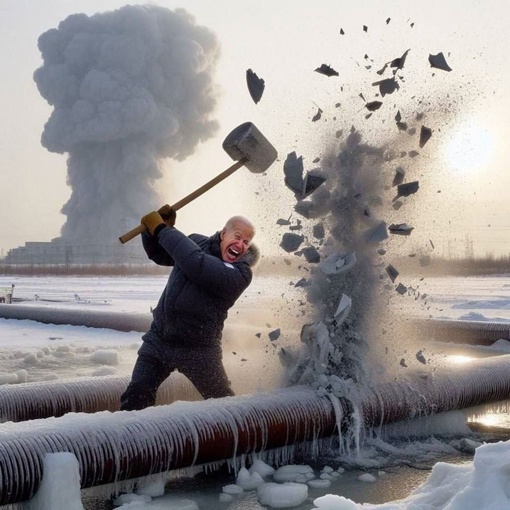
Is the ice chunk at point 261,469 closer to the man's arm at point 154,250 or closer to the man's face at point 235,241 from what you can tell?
the man's face at point 235,241

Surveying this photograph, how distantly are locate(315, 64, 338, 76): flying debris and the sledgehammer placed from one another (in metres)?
0.51

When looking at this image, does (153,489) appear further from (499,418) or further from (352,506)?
(499,418)

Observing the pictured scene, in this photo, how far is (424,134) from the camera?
4176 millimetres

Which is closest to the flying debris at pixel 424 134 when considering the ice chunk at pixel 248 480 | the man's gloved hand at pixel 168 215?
the man's gloved hand at pixel 168 215

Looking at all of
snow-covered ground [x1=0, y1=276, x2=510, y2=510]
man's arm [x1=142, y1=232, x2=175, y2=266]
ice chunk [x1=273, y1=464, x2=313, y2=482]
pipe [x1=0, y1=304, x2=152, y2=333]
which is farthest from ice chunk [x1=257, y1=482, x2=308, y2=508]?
A: pipe [x1=0, y1=304, x2=152, y2=333]

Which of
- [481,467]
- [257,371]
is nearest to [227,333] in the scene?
[257,371]

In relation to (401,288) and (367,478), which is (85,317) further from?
(367,478)

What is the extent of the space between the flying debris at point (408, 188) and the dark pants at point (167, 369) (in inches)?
53.2

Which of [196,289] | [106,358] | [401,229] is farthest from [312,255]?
[106,358]

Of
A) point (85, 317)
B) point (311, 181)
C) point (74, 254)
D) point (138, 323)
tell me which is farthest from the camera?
point (74, 254)

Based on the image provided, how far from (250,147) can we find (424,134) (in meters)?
1.01

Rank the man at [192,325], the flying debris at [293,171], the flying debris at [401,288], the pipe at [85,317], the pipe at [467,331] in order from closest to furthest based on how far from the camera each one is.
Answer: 1. the man at [192,325]
2. the flying debris at [293,171]
3. the flying debris at [401,288]
4. the pipe at [467,331]
5. the pipe at [85,317]

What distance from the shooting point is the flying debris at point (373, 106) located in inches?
160

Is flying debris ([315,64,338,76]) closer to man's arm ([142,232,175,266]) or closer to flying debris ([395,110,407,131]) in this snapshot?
flying debris ([395,110,407,131])
